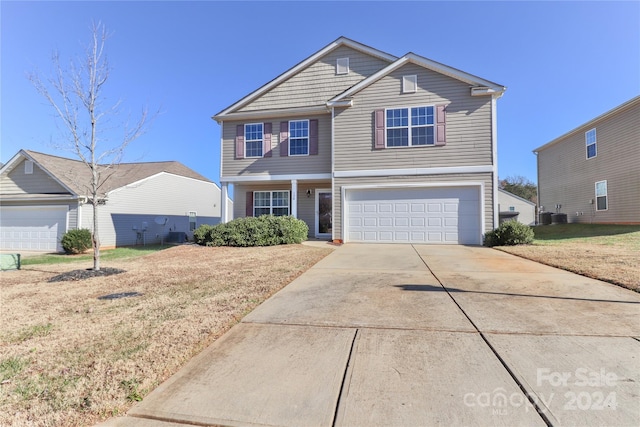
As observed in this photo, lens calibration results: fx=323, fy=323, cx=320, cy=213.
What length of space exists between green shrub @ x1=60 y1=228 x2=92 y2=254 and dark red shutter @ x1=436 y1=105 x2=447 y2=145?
1564 cm

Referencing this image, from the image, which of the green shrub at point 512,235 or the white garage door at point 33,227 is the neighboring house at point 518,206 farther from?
the white garage door at point 33,227

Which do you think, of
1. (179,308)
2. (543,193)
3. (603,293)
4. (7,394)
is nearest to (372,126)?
(603,293)

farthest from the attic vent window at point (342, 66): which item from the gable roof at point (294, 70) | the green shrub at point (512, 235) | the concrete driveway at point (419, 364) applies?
the concrete driveway at point (419, 364)

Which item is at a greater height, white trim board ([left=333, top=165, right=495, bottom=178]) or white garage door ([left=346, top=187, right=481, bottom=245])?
white trim board ([left=333, top=165, right=495, bottom=178])

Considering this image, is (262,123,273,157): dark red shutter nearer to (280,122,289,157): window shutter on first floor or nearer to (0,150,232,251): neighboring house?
(280,122,289,157): window shutter on first floor

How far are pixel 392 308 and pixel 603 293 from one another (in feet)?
10.6

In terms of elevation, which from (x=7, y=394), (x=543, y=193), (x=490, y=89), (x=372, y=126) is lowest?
(x=7, y=394)

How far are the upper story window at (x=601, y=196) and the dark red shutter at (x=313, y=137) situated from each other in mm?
15541

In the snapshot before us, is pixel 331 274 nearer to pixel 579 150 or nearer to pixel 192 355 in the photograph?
pixel 192 355

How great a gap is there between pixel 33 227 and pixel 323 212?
47.7ft

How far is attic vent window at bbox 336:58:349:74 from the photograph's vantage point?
14.4m

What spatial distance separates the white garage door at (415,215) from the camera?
11672mm

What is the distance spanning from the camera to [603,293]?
185 inches

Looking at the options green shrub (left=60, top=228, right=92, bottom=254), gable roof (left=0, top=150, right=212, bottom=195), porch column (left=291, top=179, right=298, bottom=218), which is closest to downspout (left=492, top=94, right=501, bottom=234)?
porch column (left=291, top=179, right=298, bottom=218)
